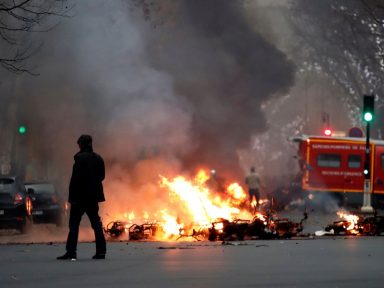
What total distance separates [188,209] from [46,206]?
7.11 m

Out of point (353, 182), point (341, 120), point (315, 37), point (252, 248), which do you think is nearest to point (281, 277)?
point (252, 248)

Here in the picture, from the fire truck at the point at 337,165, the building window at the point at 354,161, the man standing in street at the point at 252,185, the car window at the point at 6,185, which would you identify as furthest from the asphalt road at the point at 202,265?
the building window at the point at 354,161

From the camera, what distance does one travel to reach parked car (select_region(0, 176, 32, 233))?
2702 cm

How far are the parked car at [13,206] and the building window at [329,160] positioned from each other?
1930 centimetres

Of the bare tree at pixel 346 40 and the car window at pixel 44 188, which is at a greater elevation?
the bare tree at pixel 346 40

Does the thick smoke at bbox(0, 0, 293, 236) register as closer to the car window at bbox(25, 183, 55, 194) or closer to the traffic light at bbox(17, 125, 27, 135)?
the traffic light at bbox(17, 125, 27, 135)

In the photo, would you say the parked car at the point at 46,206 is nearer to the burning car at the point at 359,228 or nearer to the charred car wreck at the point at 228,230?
the charred car wreck at the point at 228,230

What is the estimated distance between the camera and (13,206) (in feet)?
89.4

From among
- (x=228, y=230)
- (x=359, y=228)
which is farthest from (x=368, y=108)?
(x=228, y=230)

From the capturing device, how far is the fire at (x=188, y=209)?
23297 millimetres

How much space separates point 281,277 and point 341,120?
308 ft

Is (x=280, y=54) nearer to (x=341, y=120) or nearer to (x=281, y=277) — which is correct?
(x=281, y=277)

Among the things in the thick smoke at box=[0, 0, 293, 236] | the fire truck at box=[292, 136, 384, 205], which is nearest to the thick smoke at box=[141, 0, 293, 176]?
the thick smoke at box=[0, 0, 293, 236]

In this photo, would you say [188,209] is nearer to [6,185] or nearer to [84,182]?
[6,185]
